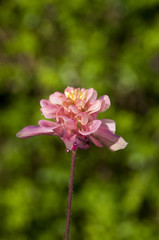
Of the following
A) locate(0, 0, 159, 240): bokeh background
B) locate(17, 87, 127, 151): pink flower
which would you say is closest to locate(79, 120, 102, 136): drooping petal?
locate(17, 87, 127, 151): pink flower

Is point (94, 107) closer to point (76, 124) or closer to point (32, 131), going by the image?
point (76, 124)

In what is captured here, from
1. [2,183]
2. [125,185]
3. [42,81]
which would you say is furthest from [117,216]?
[42,81]

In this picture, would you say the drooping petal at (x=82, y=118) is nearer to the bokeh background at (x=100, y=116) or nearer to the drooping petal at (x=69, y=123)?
the drooping petal at (x=69, y=123)

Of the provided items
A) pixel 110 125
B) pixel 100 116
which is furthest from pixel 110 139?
pixel 100 116

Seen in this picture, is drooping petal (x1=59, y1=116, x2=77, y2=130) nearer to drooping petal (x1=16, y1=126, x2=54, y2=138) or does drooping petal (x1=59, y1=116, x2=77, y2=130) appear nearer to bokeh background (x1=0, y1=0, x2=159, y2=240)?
drooping petal (x1=16, y1=126, x2=54, y2=138)

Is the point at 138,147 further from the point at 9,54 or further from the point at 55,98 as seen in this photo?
the point at 55,98

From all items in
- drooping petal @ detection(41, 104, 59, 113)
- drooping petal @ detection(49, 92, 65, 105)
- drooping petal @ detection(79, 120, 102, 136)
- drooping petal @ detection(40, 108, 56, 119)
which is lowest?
drooping petal @ detection(79, 120, 102, 136)

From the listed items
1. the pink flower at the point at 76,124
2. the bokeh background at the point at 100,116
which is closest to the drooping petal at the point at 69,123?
the pink flower at the point at 76,124
